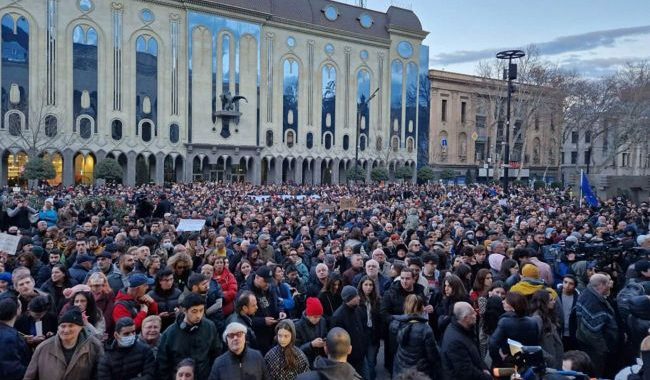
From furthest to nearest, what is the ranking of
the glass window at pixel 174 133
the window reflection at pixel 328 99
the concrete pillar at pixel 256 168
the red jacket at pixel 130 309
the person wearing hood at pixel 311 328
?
the window reflection at pixel 328 99 → the concrete pillar at pixel 256 168 → the glass window at pixel 174 133 → the person wearing hood at pixel 311 328 → the red jacket at pixel 130 309

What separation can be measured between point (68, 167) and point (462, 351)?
4339 cm

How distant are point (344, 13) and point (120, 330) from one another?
2258 inches

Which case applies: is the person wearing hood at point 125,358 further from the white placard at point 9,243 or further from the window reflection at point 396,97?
the window reflection at point 396,97

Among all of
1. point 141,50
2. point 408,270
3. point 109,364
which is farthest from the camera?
point 141,50

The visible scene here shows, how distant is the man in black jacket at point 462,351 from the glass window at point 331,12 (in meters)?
54.8

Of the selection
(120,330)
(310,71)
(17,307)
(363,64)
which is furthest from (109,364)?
(363,64)

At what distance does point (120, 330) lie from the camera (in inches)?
173

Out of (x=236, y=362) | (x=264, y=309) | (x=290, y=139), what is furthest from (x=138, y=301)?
(x=290, y=139)

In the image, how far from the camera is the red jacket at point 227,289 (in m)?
6.42

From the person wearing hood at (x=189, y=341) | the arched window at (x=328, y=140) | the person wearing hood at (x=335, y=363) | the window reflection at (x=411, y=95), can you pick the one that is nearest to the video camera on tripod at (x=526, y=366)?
the person wearing hood at (x=335, y=363)

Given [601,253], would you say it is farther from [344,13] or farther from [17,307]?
[344,13]

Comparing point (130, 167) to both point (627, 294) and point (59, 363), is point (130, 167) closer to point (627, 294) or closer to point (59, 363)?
point (59, 363)

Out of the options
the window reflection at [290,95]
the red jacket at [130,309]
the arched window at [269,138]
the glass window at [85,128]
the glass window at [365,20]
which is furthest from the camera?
the glass window at [365,20]

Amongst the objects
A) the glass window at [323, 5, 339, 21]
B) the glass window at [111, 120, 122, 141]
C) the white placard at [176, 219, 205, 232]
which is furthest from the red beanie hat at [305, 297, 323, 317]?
the glass window at [323, 5, 339, 21]
